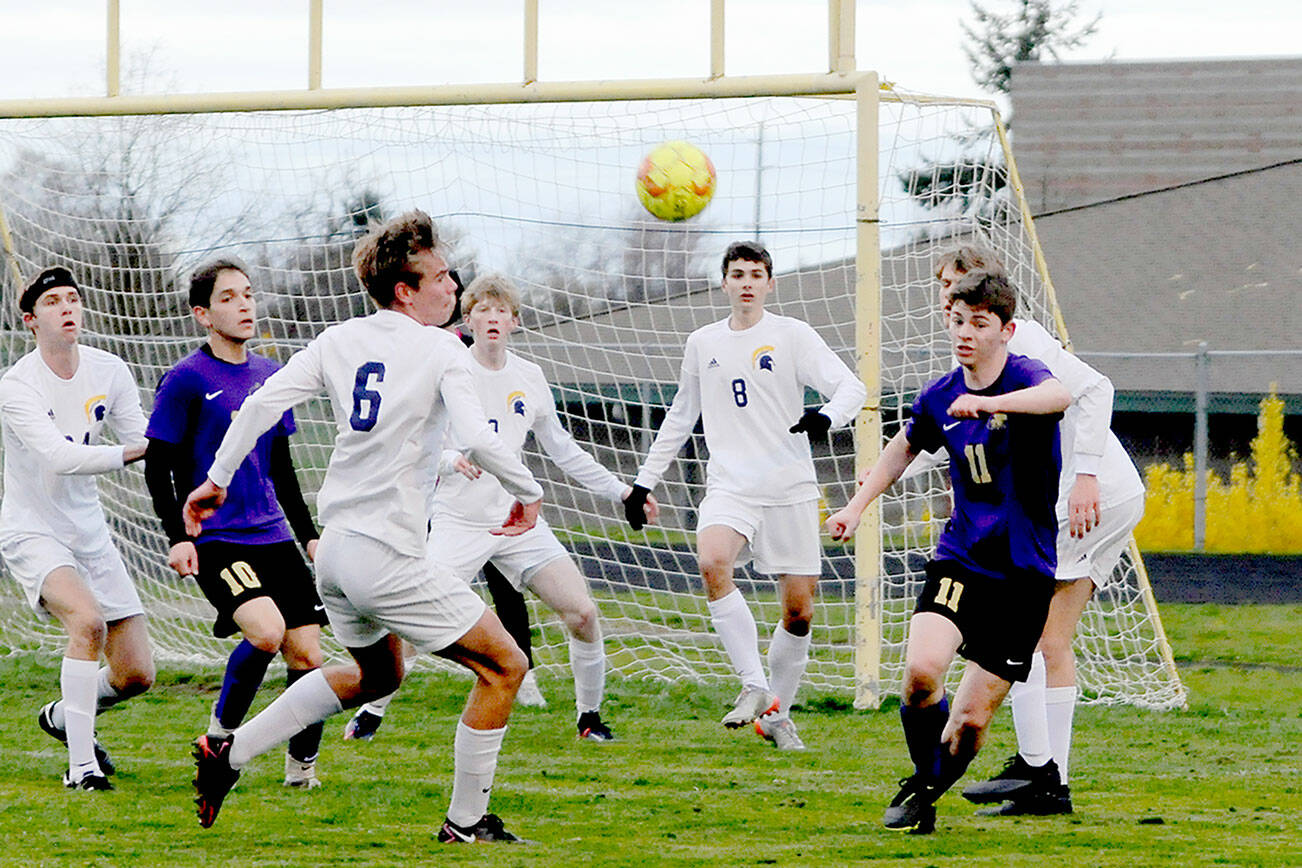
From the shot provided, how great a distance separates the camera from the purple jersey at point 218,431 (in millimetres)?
5898

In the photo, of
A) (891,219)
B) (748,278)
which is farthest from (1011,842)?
(891,219)

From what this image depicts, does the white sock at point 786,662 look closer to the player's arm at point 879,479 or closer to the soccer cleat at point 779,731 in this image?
the soccer cleat at point 779,731

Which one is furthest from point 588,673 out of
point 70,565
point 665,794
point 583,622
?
point 70,565

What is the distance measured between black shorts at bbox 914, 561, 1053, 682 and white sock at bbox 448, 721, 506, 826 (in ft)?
4.54

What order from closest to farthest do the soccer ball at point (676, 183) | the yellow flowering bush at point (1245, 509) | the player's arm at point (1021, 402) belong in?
the player's arm at point (1021, 402) < the soccer ball at point (676, 183) < the yellow flowering bush at point (1245, 509)

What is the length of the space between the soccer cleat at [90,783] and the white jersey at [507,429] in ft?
6.65

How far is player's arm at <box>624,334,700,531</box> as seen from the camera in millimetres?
7465

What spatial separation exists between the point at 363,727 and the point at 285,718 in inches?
101

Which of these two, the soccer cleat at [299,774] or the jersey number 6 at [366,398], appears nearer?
the jersey number 6 at [366,398]

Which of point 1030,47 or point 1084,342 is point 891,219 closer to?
point 1084,342

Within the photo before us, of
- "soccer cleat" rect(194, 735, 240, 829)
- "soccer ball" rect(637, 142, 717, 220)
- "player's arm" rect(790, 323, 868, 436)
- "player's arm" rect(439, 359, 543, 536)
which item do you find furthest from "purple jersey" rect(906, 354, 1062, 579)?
"soccer ball" rect(637, 142, 717, 220)

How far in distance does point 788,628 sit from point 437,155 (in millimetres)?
3609

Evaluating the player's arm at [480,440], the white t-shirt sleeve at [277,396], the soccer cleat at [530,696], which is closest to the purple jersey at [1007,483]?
the player's arm at [480,440]

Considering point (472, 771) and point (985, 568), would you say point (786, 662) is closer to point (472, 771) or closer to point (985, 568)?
point (985, 568)
